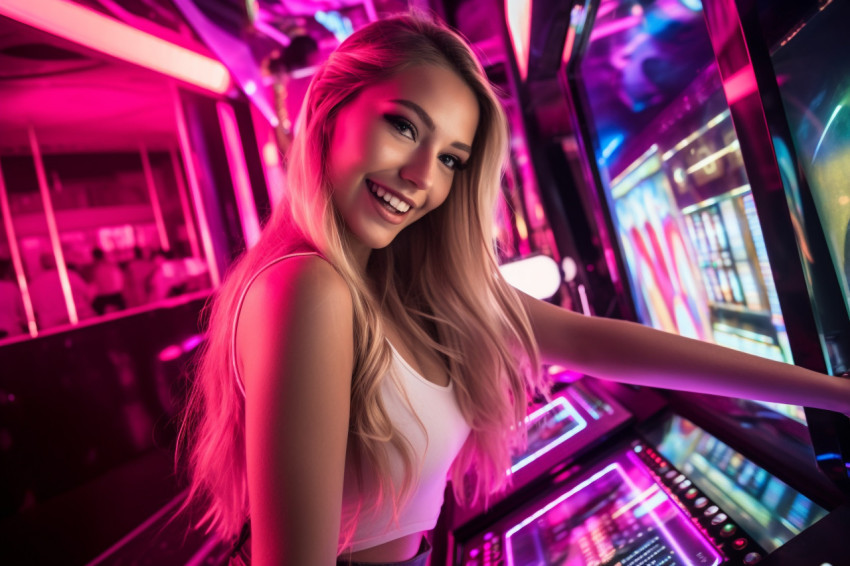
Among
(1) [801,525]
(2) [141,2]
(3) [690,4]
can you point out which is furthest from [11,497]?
(3) [690,4]

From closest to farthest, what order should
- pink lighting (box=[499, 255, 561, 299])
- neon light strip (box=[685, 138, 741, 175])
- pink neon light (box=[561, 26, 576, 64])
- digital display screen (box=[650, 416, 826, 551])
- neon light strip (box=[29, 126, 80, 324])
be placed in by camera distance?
digital display screen (box=[650, 416, 826, 551]) → neon light strip (box=[685, 138, 741, 175]) → pink neon light (box=[561, 26, 576, 64]) → pink lighting (box=[499, 255, 561, 299]) → neon light strip (box=[29, 126, 80, 324])

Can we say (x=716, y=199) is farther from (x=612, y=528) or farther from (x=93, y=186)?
(x=93, y=186)

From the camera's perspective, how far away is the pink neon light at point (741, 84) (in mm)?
551

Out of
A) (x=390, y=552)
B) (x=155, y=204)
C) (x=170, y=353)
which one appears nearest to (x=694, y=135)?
(x=390, y=552)

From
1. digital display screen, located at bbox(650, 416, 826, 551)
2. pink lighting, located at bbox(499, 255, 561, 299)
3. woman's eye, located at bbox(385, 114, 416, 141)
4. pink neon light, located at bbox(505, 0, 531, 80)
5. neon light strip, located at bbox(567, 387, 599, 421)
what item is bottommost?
digital display screen, located at bbox(650, 416, 826, 551)

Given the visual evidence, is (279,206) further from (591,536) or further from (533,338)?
(591,536)

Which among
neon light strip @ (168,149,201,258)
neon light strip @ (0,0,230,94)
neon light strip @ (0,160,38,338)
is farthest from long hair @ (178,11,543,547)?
neon light strip @ (168,149,201,258)

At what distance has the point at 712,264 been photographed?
92cm

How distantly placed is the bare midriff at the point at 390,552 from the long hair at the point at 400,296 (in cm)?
6

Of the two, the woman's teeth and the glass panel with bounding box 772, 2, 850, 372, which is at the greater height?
the woman's teeth

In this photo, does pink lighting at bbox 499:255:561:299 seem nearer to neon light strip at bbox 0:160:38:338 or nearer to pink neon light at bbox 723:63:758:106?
pink neon light at bbox 723:63:758:106

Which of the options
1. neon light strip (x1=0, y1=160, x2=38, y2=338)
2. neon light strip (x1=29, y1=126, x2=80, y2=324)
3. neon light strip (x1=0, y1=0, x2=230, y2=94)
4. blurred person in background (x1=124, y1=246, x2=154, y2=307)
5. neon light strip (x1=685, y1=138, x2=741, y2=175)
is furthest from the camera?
Result: blurred person in background (x1=124, y1=246, x2=154, y2=307)

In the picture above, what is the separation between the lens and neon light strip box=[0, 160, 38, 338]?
2.40 meters

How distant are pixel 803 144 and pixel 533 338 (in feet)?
1.69
